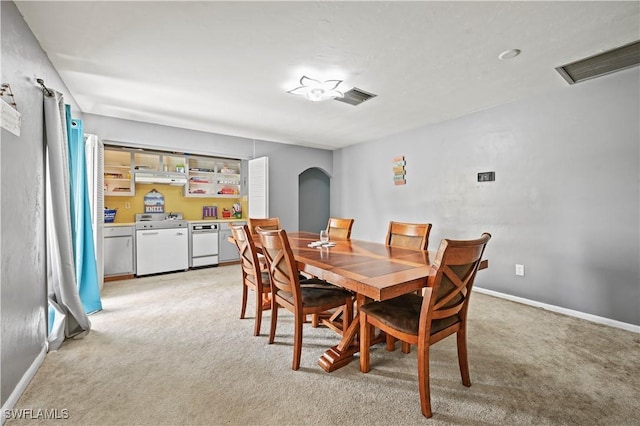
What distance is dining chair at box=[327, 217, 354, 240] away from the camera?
3.26 m

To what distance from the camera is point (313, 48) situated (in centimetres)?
218

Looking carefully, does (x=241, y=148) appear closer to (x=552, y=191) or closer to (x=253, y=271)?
(x=253, y=271)

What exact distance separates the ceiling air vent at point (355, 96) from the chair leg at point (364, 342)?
7.65 ft

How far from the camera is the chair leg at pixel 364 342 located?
177 centimetres

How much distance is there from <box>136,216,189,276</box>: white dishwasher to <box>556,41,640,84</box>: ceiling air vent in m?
5.14

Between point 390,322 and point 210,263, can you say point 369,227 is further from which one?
point 390,322

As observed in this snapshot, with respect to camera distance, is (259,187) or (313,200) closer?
(259,187)

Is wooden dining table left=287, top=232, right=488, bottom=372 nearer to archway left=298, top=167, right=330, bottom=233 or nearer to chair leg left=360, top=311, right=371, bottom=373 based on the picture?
chair leg left=360, top=311, right=371, bottom=373

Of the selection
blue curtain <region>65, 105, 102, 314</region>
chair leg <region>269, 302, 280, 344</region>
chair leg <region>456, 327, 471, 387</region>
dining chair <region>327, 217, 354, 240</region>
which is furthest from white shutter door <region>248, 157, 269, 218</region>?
chair leg <region>456, 327, 471, 387</region>

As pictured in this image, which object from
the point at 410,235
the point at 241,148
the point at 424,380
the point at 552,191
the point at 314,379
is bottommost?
the point at 314,379

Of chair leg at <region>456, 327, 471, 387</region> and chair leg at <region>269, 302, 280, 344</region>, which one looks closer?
chair leg at <region>456, 327, 471, 387</region>

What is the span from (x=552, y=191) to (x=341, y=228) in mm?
2317

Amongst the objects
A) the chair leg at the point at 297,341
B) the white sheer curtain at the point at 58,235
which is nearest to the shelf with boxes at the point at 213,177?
the white sheer curtain at the point at 58,235

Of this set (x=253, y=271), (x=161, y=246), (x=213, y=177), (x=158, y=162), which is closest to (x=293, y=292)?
(x=253, y=271)
